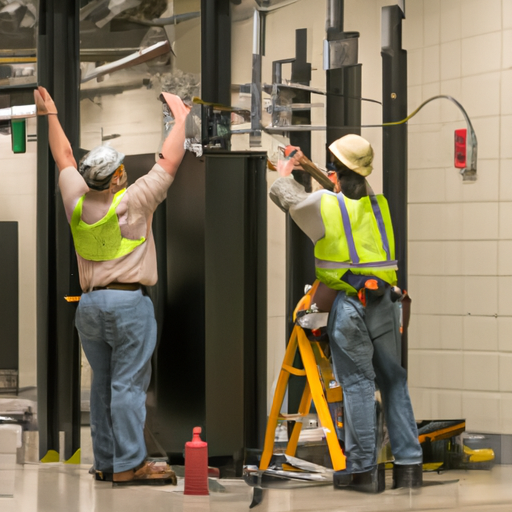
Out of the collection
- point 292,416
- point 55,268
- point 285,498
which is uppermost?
point 55,268

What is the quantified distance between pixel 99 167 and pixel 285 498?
4.40 feet

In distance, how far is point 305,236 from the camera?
345 centimetres

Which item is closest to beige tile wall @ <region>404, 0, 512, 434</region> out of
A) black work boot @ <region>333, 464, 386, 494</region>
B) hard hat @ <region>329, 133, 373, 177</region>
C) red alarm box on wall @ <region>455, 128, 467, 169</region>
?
red alarm box on wall @ <region>455, 128, 467, 169</region>

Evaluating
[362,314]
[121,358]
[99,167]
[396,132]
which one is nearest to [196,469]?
[121,358]

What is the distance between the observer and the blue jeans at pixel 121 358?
11.6 feet

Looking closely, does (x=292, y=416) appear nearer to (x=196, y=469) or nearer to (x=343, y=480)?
(x=343, y=480)

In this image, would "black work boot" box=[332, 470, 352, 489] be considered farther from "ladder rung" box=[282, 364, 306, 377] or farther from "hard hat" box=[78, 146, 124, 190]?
"hard hat" box=[78, 146, 124, 190]

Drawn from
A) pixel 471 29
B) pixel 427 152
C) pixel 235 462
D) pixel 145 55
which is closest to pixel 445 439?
pixel 235 462

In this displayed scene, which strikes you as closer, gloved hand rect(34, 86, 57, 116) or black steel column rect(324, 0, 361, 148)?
black steel column rect(324, 0, 361, 148)

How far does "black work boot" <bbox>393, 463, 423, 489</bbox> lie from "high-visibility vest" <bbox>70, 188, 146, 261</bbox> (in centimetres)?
121

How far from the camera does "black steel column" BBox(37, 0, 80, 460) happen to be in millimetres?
3891

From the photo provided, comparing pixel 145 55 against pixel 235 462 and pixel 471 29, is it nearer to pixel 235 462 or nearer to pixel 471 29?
pixel 471 29

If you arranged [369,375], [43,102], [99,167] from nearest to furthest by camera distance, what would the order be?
[369,375], [99,167], [43,102]

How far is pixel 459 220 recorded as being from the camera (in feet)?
11.1
